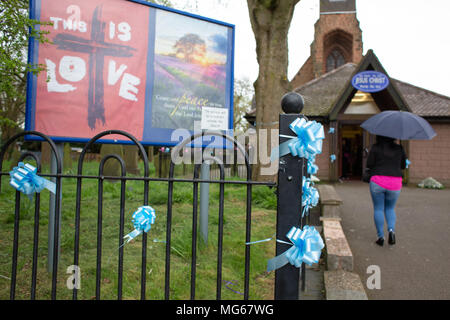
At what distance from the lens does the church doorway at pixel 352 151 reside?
17.2 meters

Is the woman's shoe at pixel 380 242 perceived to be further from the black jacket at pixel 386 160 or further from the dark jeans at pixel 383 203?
the black jacket at pixel 386 160

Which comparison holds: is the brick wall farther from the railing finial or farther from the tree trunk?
the railing finial

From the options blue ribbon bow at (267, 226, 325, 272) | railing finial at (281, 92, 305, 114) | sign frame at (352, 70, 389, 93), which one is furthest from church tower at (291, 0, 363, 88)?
blue ribbon bow at (267, 226, 325, 272)

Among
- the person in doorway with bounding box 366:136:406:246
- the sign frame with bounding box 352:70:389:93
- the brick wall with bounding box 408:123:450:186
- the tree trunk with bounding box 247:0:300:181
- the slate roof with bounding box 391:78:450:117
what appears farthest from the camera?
the slate roof with bounding box 391:78:450:117

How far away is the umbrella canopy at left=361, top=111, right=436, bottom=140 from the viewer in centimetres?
454

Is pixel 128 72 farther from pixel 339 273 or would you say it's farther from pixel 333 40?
pixel 333 40

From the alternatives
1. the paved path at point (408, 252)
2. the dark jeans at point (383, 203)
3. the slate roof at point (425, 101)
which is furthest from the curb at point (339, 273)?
the slate roof at point (425, 101)

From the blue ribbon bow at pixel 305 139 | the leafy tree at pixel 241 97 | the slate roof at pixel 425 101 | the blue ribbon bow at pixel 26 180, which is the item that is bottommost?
the blue ribbon bow at pixel 26 180

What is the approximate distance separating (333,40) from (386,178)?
25.8 meters

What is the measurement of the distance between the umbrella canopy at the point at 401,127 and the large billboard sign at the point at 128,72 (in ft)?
7.84

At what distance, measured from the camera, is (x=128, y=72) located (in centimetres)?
327

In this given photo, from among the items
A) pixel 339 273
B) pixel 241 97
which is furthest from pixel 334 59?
pixel 339 273

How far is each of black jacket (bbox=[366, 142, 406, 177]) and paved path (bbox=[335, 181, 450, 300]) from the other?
1097 mm

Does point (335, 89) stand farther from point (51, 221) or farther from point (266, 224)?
point (51, 221)
